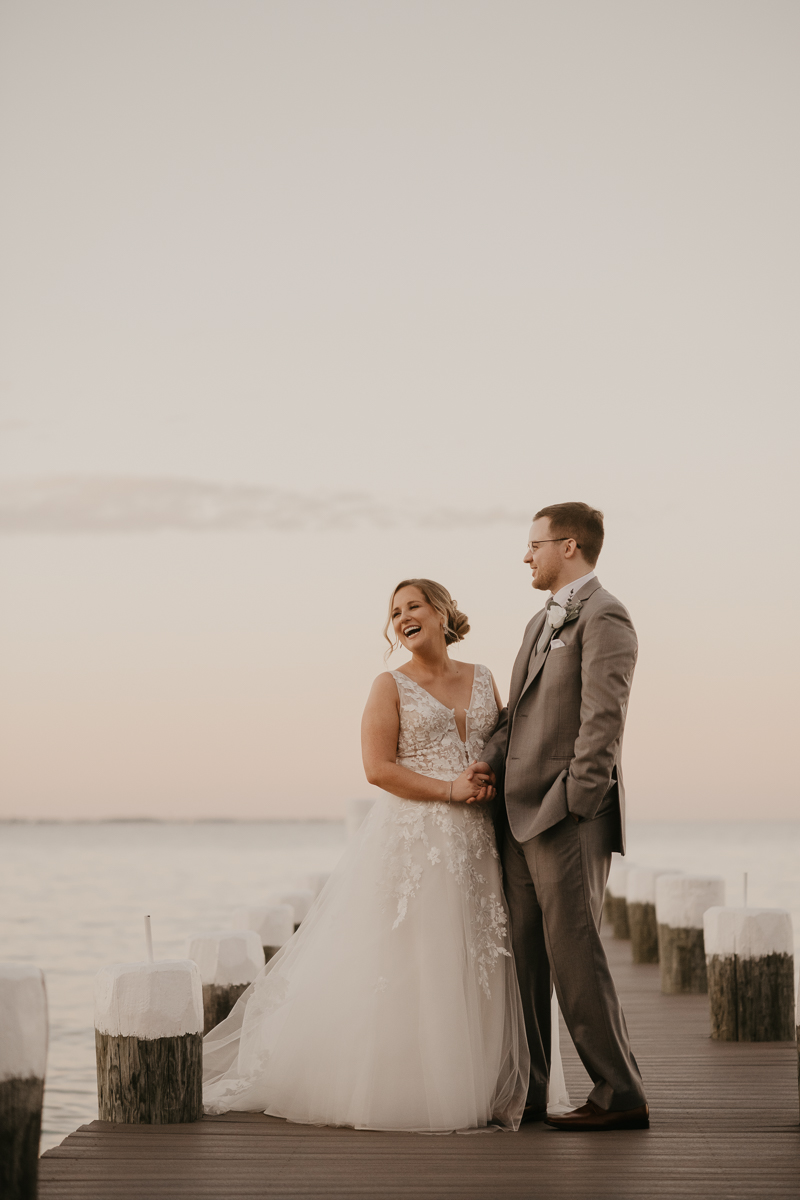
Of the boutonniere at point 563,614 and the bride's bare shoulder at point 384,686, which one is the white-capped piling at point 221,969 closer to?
the bride's bare shoulder at point 384,686

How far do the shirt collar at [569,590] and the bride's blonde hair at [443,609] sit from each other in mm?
541

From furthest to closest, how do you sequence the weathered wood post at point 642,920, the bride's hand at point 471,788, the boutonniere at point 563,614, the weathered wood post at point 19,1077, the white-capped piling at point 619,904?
the white-capped piling at point 619,904, the weathered wood post at point 642,920, the bride's hand at point 471,788, the boutonniere at point 563,614, the weathered wood post at point 19,1077

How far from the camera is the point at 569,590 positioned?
4953mm

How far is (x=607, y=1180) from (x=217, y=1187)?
1251 mm

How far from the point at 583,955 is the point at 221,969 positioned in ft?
8.22

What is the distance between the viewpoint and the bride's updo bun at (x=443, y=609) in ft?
17.3

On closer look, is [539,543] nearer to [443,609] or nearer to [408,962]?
[443,609]

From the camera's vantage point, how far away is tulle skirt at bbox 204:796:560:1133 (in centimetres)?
468

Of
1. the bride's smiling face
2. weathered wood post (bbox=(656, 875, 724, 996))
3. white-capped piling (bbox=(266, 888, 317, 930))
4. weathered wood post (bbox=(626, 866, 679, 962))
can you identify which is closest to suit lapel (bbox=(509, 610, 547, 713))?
the bride's smiling face

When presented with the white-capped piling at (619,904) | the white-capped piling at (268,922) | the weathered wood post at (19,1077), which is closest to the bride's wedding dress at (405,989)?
the weathered wood post at (19,1077)

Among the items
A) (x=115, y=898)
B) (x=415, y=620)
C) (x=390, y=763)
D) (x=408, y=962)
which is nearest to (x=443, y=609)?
(x=415, y=620)

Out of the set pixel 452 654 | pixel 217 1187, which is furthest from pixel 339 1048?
Answer: pixel 452 654

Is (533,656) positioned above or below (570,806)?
above

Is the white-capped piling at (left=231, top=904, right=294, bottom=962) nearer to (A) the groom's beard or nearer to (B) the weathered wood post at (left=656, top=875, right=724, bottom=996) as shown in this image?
(B) the weathered wood post at (left=656, top=875, right=724, bottom=996)
